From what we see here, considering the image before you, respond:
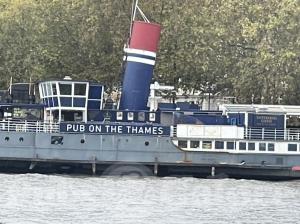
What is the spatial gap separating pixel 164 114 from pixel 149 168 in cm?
251

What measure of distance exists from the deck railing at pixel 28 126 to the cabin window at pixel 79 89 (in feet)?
5.76

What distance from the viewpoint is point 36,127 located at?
119ft

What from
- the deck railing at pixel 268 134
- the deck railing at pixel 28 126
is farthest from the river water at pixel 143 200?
the deck railing at pixel 28 126

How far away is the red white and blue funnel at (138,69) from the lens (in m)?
37.8

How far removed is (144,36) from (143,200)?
10738 millimetres

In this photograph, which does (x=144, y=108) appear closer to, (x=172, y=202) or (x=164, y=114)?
(x=164, y=114)

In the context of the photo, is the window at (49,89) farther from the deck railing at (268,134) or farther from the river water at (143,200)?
the deck railing at (268,134)

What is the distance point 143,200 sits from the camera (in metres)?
29.2

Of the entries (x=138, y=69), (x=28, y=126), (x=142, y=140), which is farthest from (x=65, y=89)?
(x=142, y=140)

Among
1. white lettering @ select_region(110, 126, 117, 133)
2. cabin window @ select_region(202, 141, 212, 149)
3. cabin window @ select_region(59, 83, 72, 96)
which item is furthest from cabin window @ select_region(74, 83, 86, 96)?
cabin window @ select_region(202, 141, 212, 149)

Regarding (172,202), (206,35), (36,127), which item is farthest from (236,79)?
(172,202)

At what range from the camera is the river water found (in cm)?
2555

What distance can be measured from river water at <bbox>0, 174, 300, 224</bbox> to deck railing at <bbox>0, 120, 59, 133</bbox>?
1.99 metres

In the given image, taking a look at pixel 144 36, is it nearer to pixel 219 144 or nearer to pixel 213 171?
pixel 219 144
